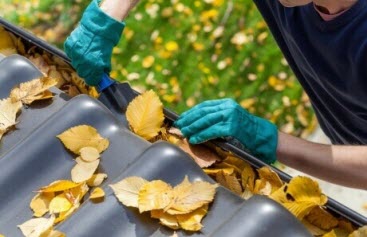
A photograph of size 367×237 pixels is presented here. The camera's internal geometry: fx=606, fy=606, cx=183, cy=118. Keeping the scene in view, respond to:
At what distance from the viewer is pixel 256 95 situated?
378 cm

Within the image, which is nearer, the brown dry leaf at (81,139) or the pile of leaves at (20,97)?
the brown dry leaf at (81,139)

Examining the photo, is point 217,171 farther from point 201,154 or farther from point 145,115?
point 145,115

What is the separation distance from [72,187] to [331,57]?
0.91 metres

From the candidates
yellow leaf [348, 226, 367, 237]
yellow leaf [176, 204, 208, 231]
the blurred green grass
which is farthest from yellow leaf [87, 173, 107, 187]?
the blurred green grass

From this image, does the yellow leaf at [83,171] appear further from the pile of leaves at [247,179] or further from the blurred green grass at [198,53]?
the blurred green grass at [198,53]

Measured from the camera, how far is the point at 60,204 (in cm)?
149

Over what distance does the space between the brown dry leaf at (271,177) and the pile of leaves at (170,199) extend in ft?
0.53

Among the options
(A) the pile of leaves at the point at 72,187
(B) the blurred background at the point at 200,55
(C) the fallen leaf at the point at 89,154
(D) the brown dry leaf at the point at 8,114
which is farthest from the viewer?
(B) the blurred background at the point at 200,55

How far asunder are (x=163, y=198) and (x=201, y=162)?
0.25 m

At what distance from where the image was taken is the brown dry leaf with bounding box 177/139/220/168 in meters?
1.61

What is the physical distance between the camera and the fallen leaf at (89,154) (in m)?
1.54

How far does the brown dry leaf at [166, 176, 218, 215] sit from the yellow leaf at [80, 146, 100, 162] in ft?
0.80

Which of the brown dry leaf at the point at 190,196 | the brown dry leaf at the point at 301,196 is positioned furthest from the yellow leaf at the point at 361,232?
the brown dry leaf at the point at 190,196

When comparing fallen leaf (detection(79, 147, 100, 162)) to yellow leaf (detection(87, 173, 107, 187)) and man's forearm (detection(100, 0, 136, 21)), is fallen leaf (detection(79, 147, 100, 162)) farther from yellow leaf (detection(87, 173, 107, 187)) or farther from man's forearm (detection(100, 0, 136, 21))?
man's forearm (detection(100, 0, 136, 21))
